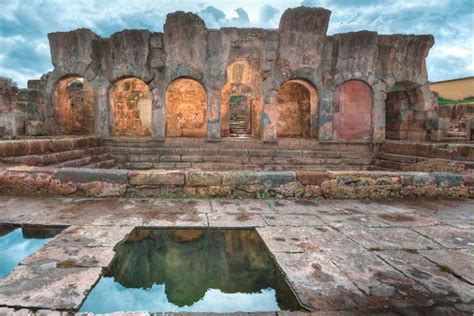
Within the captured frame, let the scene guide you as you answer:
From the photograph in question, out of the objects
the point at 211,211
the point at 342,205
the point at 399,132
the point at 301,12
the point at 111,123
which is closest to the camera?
the point at 211,211

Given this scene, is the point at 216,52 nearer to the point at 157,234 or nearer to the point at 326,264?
the point at 157,234

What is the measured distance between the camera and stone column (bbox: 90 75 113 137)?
11406 mm

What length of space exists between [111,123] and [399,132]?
1194 cm

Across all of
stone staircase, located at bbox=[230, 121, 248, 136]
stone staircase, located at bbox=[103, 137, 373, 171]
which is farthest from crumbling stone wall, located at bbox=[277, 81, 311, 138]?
stone staircase, located at bbox=[103, 137, 373, 171]

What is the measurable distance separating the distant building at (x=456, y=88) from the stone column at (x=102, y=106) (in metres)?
24.4

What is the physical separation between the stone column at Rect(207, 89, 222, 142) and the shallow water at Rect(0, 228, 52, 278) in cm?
833

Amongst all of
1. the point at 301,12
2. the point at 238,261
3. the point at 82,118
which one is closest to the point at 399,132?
the point at 301,12

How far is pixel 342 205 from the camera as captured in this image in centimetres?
463

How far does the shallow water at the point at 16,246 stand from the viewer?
95.6 inches

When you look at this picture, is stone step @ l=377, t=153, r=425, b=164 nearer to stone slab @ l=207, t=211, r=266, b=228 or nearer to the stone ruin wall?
the stone ruin wall

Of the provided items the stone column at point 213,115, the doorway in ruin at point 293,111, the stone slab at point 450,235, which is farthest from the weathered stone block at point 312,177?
the doorway in ruin at point 293,111

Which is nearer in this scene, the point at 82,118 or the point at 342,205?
the point at 342,205

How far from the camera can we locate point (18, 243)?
289cm

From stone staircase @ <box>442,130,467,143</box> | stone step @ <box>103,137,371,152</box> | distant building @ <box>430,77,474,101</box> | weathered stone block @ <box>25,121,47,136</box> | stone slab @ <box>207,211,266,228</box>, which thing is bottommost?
stone slab @ <box>207,211,266,228</box>
